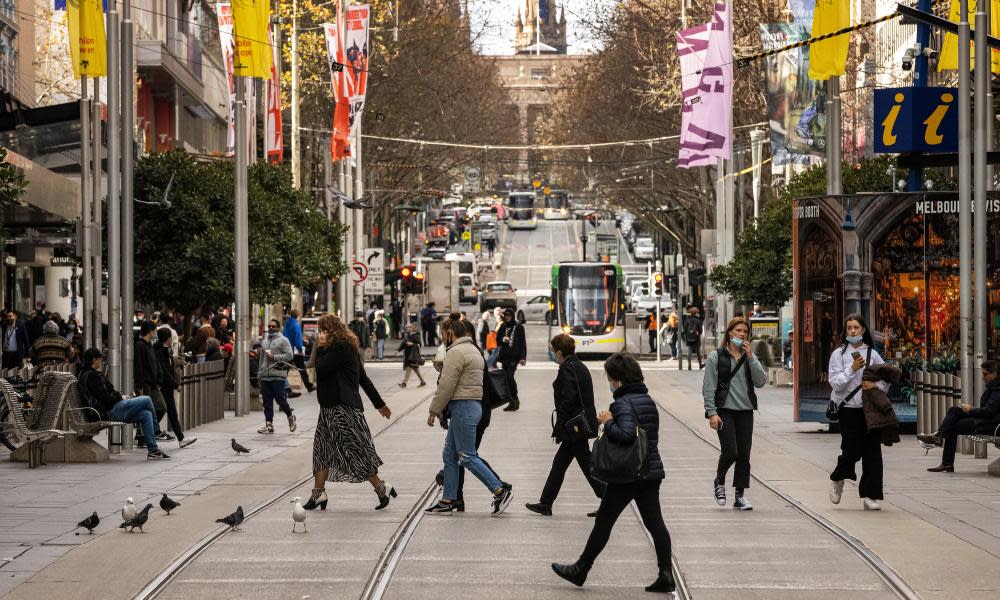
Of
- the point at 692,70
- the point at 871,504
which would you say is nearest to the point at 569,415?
the point at 871,504

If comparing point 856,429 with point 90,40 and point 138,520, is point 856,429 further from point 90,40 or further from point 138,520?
point 90,40

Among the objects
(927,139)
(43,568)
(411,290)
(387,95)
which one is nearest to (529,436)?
(927,139)

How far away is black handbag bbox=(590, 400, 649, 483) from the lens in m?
10.4

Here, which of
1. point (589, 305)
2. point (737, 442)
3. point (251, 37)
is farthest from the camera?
point (589, 305)

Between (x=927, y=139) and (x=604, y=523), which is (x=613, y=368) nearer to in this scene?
(x=604, y=523)

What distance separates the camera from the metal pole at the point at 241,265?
29.0 m

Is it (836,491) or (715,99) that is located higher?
(715,99)

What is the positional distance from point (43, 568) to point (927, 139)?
15758 mm

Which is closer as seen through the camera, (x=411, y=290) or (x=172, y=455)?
(x=172, y=455)

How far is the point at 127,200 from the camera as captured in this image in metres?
22.2

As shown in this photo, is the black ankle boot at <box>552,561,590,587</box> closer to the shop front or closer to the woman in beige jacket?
the woman in beige jacket

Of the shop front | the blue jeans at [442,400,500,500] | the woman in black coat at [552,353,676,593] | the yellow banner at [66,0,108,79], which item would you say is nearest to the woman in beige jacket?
the blue jeans at [442,400,500,500]

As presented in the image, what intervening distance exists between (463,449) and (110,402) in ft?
21.7

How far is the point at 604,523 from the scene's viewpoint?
34.4 feet
